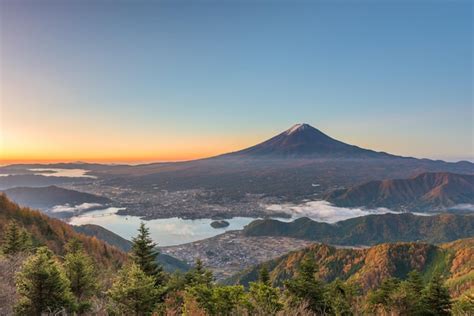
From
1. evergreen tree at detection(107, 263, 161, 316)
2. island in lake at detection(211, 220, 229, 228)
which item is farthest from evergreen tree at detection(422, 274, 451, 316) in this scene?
island in lake at detection(211, 220, 229, 228)

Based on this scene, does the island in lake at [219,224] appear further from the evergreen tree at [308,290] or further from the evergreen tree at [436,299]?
the evergreen tree at [308,290]

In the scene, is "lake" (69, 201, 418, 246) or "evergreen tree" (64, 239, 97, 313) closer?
"evergreen tree" (64, 239, 97, 313)

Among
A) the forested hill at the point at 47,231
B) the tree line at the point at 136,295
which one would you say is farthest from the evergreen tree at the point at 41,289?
the forested hill at the point at 47,231

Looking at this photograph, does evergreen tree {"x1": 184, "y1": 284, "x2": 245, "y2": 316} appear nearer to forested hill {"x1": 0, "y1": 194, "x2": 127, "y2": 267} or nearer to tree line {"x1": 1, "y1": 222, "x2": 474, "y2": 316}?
tree line {"x1": 1, "y1": 222, "x2": 474, "y2": 316}

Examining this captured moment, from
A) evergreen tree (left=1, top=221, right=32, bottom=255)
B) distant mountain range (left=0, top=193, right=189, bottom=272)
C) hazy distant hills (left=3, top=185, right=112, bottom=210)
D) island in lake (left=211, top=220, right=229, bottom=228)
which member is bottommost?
island in lake (left=211, top=220, right=229, bottom=228)

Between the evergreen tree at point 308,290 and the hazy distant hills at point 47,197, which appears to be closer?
the evergreen tree at point 308,290

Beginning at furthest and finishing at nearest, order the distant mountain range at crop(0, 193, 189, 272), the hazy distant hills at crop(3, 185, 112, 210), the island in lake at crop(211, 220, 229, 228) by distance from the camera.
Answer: the hazy distant hills at crop(3, 185, 112, 210) < the island in lake at crop(211, 220, 229, 228) < the distant mountain range at crop(0, 193, 189, 272)

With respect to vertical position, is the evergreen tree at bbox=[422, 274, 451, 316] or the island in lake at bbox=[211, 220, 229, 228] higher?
the evergreen tree at bbox=[422, 274, 451, 316]
